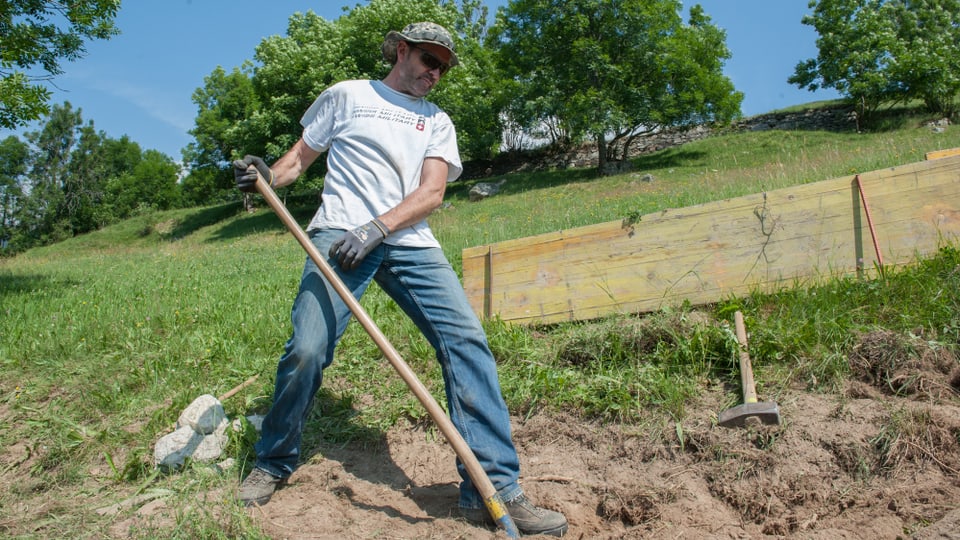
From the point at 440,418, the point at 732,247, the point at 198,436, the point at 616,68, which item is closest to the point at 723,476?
the point at 440,418

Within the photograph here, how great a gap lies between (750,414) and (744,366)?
1.47 ft

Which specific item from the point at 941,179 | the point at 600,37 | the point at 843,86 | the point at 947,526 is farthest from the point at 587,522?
the point at 843,86

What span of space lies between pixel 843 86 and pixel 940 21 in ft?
24.0

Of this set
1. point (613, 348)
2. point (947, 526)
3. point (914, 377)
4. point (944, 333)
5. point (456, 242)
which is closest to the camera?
point (947, 526)

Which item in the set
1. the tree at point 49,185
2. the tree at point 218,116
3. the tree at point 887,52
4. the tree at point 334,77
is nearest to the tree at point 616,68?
the tree at point 334,77

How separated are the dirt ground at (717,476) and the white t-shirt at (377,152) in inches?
49.3

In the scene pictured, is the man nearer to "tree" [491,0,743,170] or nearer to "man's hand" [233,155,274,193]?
"man's hand" [233,155,274,193]

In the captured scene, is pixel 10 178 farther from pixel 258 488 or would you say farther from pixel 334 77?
pixel 258 488

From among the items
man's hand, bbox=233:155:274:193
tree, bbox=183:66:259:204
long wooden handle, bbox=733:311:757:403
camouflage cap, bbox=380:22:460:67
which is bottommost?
long wooden handle, bbox=733:311:757:403

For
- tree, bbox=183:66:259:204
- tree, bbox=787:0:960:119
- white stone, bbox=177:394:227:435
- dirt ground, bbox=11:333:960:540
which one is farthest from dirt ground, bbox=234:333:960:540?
tree, bbox=183:66:259:204

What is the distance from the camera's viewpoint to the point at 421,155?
298cm

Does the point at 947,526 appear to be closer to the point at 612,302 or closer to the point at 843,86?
the point at 612,302

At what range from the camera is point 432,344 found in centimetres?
281

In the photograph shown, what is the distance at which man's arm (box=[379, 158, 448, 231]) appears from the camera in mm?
2752
